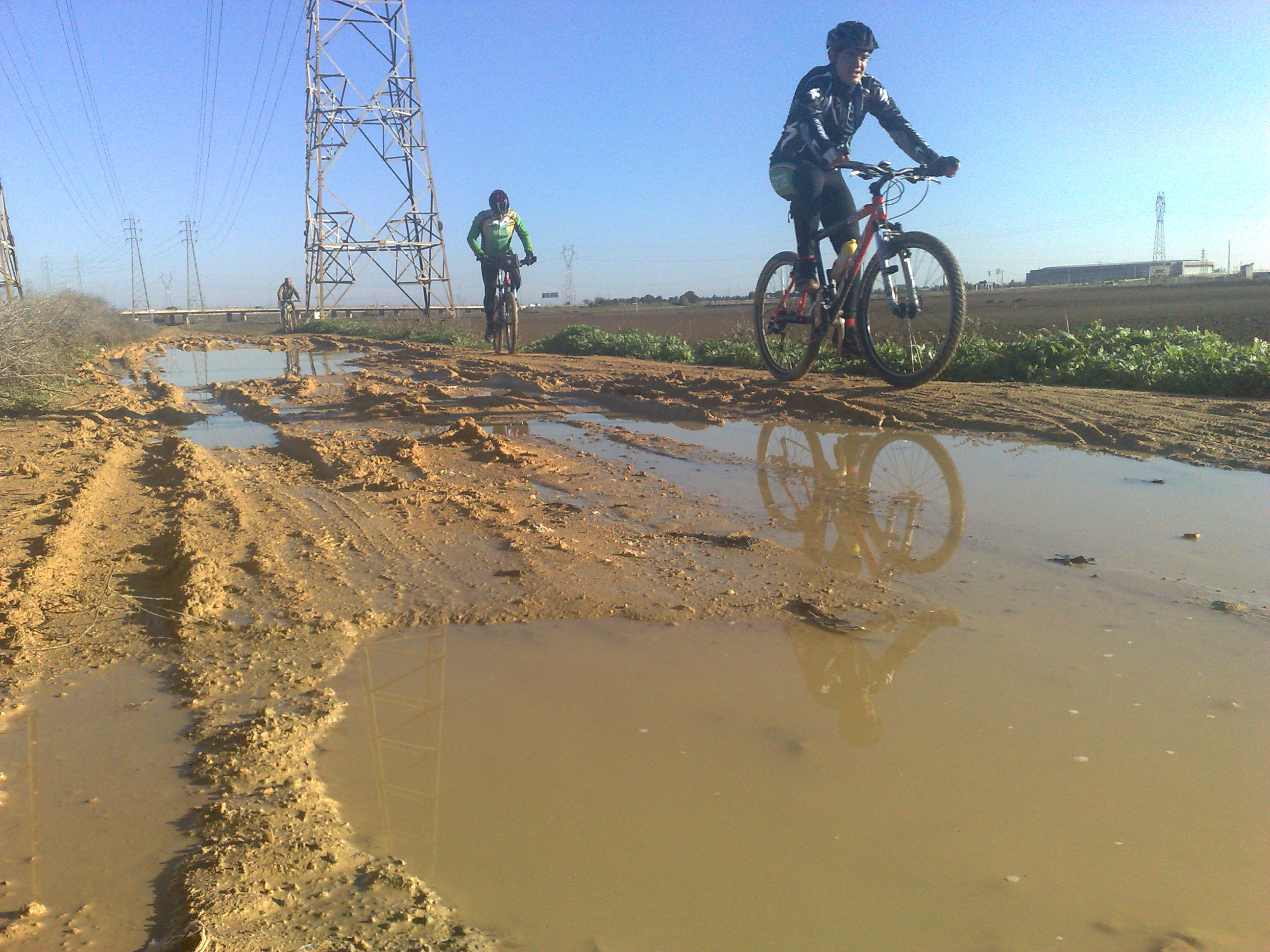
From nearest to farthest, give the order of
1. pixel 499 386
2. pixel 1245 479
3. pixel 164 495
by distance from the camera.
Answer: pixel 1245 479
pixel 164 495
pixel 499 386

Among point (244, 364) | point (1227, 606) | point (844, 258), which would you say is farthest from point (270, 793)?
point (244, 364)

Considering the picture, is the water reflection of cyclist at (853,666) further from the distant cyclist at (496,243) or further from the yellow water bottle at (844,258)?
the distant cyclist at (496,243)

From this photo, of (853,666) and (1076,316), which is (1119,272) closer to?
(1076,316)

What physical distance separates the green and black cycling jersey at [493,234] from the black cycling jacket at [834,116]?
6861 mm

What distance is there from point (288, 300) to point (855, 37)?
1201 inches

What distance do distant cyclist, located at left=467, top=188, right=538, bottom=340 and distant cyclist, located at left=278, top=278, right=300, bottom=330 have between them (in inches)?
846

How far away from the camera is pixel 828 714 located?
198 centimetres

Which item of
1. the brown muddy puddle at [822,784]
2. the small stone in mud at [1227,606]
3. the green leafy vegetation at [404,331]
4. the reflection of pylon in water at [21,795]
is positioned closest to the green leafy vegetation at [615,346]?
the green leafy vegetation at [404,331]

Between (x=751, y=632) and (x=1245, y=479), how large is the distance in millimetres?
2798

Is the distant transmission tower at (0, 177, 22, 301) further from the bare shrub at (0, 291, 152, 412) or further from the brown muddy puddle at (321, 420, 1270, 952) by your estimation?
the brown muddy puddle at (321, 420, 1270, 952)

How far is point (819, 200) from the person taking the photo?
663cm

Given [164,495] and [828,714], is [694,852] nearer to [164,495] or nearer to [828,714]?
[828,714]

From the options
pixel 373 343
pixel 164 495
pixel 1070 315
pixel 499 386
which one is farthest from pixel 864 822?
pixel 1070 315

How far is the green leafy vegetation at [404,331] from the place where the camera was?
53.8ft
